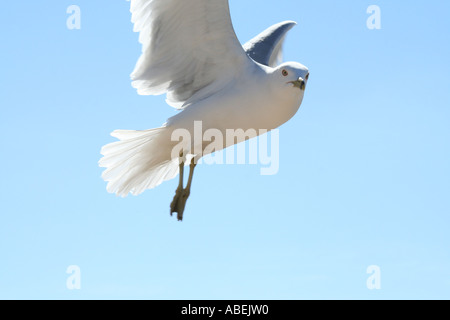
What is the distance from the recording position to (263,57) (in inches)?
450

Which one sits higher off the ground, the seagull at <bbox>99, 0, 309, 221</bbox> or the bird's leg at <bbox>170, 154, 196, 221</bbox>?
the seagull at <bbox>99, 0, 309, 221</bbox>

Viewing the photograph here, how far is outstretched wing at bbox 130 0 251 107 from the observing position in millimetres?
9172

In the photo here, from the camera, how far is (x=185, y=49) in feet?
31.2

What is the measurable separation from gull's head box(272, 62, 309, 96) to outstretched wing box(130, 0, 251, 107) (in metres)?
0.49

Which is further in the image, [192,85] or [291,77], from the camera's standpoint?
[192,85]

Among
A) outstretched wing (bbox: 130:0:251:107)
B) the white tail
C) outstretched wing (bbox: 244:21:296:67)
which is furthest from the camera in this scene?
outstretched wing (bbox: 244:21:296:67)

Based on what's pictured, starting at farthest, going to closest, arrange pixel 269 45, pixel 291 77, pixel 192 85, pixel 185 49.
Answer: pixel 269 45 → pixel 192 85 → pixel 185 49 → pixel 291 77

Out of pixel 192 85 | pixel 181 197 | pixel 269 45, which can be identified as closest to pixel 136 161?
pixel 181 197

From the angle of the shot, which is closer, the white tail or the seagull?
the seagull

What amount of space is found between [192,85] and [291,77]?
3.88 ft

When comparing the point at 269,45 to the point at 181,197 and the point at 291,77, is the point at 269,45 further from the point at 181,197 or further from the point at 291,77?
the point at 181,197

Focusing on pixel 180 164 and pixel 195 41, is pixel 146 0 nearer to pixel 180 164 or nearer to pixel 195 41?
pixel 195 41

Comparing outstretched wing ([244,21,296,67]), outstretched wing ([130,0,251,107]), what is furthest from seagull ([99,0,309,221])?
outstretched wing ([244,21,296,67])

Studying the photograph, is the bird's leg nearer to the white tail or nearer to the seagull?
the seagull
